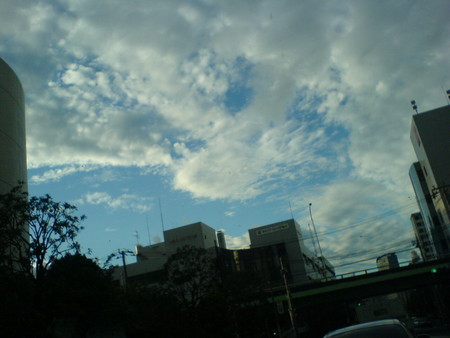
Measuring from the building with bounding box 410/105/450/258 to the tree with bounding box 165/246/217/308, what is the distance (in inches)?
2441

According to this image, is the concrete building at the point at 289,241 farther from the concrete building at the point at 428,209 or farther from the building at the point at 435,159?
the building at the point at 435,159

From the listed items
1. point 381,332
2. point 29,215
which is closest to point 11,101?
point 29,215

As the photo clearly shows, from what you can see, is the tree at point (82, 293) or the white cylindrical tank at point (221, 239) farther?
the white cylindrical tank at point (221, 239)

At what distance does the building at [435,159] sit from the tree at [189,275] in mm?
61992

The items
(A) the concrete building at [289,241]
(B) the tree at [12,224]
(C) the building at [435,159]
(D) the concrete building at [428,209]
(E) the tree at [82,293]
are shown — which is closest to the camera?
(B) the tree at [12,224]

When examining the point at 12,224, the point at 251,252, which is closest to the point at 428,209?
the point at 251,252

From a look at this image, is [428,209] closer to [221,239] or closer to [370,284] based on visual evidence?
[221,239]

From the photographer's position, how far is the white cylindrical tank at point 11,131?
4025 centimetres

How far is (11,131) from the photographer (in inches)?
1687

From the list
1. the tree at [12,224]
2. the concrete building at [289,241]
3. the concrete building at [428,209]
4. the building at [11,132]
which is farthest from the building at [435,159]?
the tree at [12,224]

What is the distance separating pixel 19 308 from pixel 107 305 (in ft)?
32.9

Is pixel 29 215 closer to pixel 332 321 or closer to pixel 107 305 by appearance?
pixel 107 305

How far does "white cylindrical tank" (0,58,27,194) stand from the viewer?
132ft

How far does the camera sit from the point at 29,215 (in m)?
25.9
